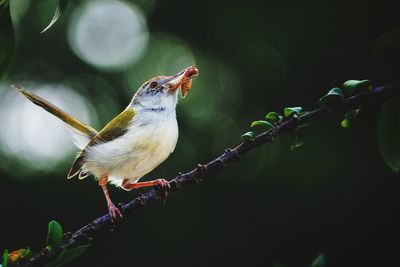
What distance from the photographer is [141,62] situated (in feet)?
28.3

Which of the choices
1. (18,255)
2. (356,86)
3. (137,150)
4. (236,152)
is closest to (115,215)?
(18,255)

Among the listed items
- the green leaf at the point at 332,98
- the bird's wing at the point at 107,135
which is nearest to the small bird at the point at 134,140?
the bird's wing at the point at 107,135

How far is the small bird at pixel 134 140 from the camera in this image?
2.36 meters

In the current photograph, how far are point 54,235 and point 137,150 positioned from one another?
129 centimetres

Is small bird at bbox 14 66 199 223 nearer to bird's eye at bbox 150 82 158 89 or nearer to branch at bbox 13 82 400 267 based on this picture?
bird's eye at bbox 150 82 158 89

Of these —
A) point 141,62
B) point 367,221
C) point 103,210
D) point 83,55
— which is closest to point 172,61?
point 141,62

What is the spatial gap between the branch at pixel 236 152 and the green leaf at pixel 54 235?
1 centimetres

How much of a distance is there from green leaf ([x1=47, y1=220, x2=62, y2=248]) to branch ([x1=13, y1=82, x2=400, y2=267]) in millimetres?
13

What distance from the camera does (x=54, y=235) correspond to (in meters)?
1.14

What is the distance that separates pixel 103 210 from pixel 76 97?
2525 millimetres

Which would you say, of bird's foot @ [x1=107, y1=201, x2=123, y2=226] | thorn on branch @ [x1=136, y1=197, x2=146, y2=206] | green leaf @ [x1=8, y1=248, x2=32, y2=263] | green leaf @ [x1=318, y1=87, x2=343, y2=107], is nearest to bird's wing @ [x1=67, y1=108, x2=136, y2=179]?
bird's foot @ [x1=107, y1=201, x2=123, y2=226]

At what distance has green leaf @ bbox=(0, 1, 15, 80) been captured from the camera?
3.27ft

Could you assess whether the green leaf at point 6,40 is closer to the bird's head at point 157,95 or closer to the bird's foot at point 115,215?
the bird's foot at point 115,215

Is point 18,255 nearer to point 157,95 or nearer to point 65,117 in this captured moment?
point 157,95
